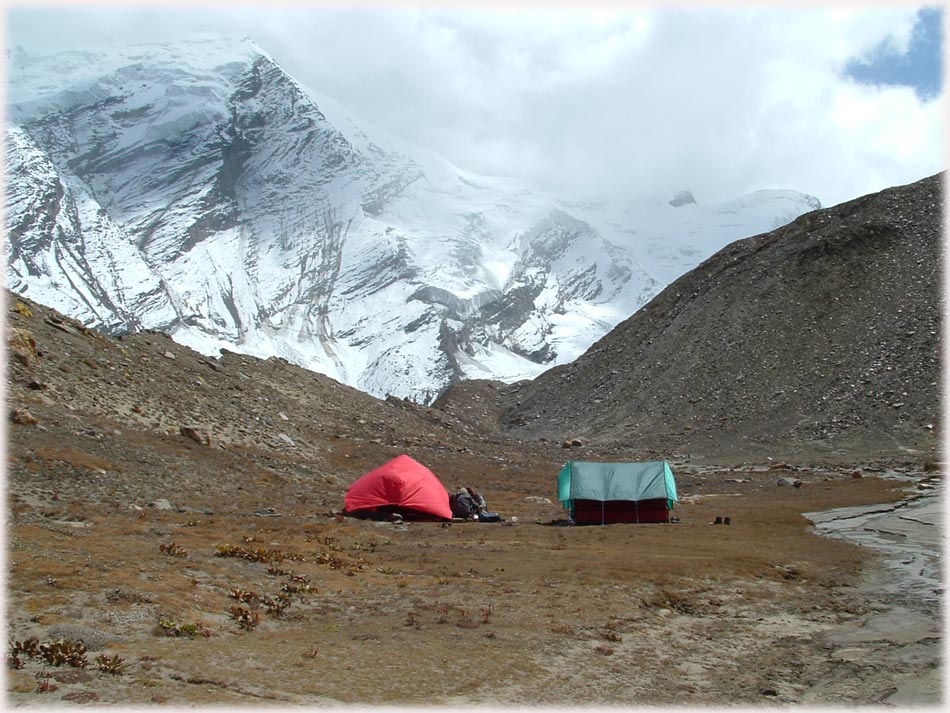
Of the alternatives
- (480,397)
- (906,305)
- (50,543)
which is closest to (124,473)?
(50,543)

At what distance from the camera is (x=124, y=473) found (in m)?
24.1

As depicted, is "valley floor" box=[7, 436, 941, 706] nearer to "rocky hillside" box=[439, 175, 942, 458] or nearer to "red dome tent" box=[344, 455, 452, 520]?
"red dome tent" box=[344, 455, 452, 520]

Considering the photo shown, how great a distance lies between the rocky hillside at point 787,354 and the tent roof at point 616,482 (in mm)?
27125

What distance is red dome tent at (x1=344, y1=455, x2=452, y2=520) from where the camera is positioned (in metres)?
25.6

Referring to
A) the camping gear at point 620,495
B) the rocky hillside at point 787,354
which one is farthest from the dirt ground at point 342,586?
the rocky hillside at point 787,354

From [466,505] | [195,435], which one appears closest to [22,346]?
[195,435]

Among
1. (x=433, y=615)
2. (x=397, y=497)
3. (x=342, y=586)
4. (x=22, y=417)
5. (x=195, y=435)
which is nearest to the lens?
(x=433, y=615)

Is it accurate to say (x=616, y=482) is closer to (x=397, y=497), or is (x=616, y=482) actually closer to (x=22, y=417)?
(x=397, y=497)

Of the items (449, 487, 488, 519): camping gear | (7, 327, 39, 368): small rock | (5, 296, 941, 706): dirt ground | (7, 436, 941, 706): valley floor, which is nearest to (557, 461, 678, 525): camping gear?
(5, 296, 941, 706): dirt ground

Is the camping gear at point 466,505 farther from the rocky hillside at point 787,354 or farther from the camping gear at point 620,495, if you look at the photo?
the rocky hillside at point 787,354

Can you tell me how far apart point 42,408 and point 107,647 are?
2031 centimetres

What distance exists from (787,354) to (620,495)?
44264 millimetres

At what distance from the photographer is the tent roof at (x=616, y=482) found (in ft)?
84.9

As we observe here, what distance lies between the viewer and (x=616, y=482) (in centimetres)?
2633
